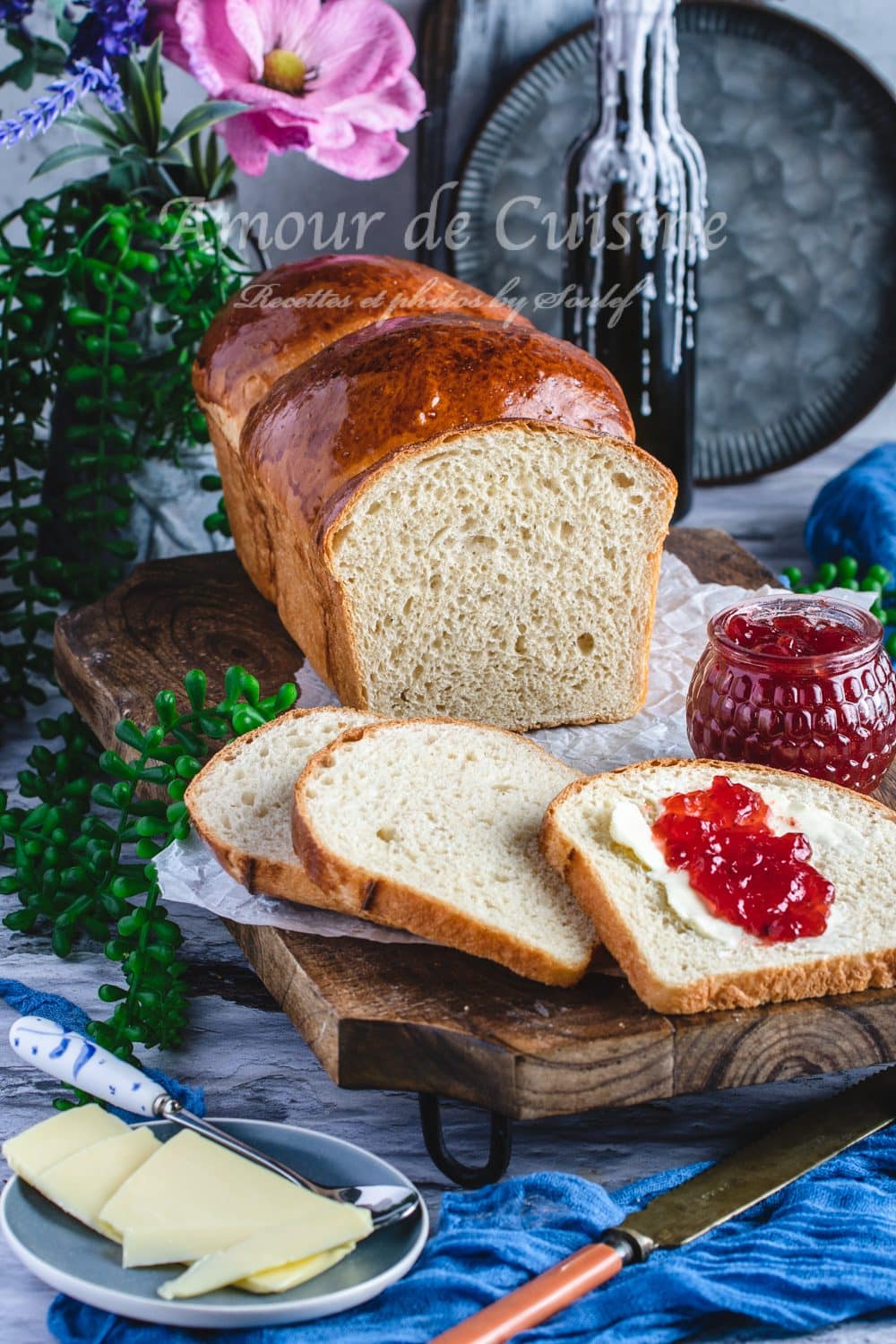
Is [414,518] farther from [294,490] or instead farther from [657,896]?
[657,896]

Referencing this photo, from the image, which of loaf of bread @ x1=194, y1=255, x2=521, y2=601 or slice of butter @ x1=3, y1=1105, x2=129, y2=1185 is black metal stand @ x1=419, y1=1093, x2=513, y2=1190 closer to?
slice of butter @ x1=3, y1=1105, x2=129, y2=1185

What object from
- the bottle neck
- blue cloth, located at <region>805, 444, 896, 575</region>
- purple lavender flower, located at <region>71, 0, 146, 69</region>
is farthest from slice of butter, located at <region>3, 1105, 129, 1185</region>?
the bottle neck

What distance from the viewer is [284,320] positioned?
3.88m

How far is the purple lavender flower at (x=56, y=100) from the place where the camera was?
362 centimetres

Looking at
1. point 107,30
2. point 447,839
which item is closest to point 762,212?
point 107,30

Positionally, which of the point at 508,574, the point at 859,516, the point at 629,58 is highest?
the point at 629,58

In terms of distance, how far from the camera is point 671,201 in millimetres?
4570

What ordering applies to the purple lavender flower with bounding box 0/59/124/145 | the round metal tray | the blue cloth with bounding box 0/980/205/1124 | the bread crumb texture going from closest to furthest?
the blue cloth with bounding box 0/980/205/1124, the bread crumb texture, the purple lavender flower with bounding box 0/59/124/145, the round metal tray

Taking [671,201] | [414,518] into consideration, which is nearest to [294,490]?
[414,518]

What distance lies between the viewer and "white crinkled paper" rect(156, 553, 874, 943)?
268 centimetres

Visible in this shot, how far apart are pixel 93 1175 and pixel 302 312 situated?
227 centimetres

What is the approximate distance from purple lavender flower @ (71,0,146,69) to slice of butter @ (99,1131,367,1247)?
254 cm

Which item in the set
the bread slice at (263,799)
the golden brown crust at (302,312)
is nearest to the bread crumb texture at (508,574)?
the bread slice at (263,799)

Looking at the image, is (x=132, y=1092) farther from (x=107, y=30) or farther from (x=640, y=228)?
(x=640, y=228)
